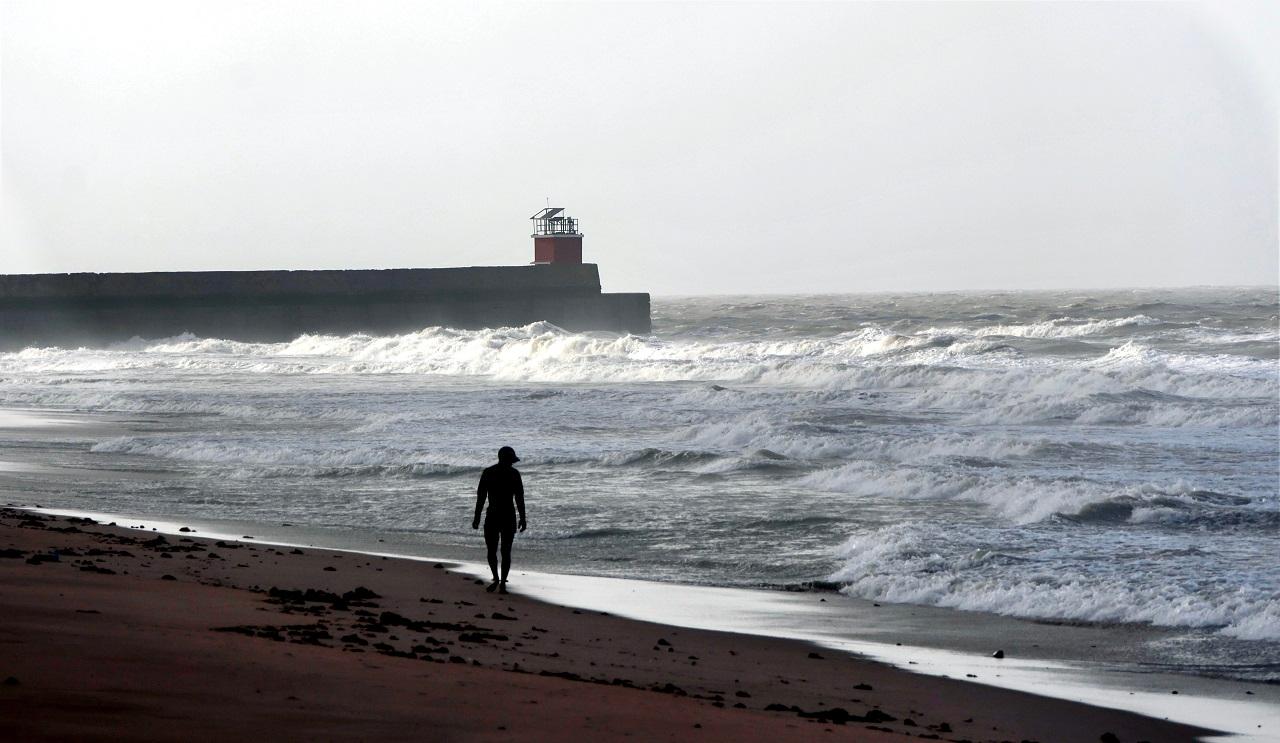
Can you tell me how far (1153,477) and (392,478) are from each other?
8.57 meters

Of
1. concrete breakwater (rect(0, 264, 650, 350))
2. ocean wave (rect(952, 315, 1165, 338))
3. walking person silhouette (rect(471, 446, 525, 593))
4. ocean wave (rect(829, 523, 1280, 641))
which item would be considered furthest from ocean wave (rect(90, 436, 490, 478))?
ocean wave (rect(952, 315, 1165, 338))

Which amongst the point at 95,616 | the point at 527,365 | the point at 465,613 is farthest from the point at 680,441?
the point at 527,365

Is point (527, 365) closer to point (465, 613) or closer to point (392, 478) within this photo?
point (392, 478)

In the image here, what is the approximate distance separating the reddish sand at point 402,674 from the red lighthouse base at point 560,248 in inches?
2012

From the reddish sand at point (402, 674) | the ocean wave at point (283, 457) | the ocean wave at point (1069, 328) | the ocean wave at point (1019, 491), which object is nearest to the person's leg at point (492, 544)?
the reddish sand at point (402, 674)

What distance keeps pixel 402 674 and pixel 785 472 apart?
1096cm

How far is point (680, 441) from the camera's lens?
2050 cm

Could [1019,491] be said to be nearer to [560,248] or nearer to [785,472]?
[785,472]

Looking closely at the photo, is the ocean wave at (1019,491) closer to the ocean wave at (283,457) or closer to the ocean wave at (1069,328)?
the ocean wave at (283,457)

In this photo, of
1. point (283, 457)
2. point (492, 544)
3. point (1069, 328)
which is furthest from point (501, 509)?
point (1069, 328)

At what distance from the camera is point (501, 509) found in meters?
10.2

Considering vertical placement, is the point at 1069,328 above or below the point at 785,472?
above

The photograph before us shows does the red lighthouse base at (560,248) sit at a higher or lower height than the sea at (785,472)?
higher

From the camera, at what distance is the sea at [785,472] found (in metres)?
10.4
